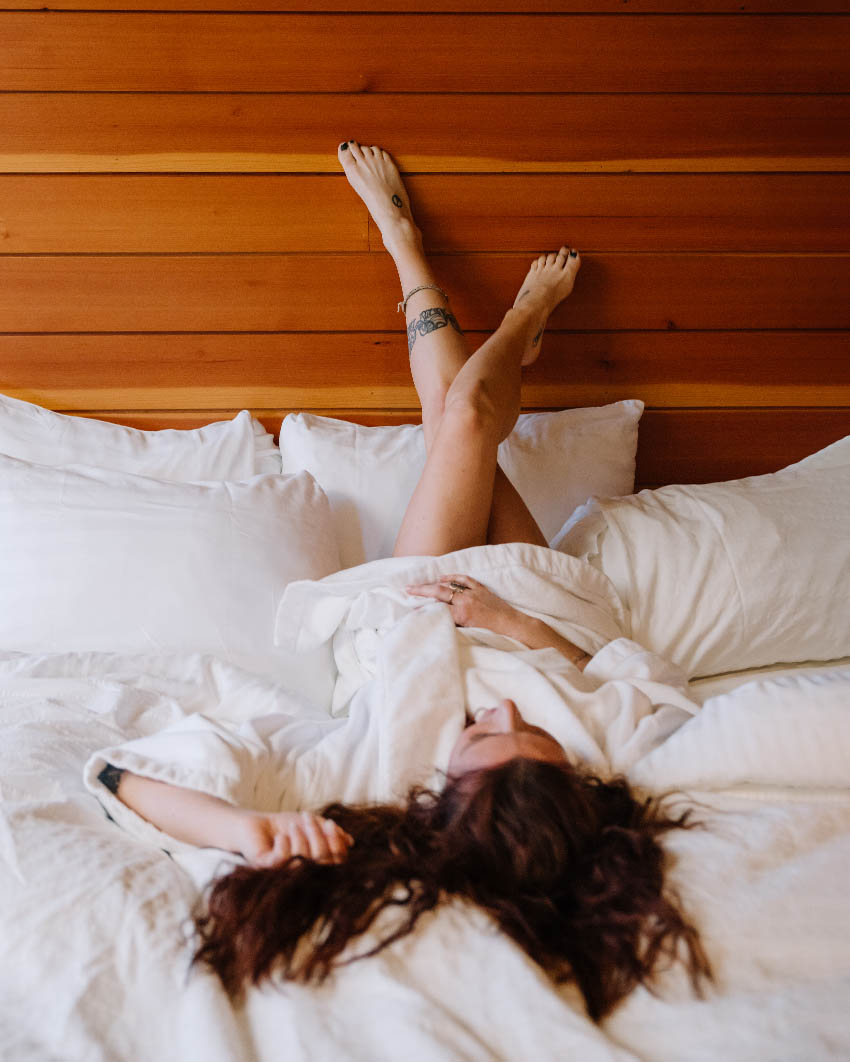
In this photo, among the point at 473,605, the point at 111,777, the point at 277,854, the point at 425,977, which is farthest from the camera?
the point at 473,605

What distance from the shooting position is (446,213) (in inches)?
69.7

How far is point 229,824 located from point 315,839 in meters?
0.10

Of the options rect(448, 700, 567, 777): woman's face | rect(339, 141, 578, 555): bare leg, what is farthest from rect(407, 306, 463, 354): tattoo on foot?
rect(448, 700, 567, 777): woman's face

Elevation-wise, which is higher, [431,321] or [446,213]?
[446,213]

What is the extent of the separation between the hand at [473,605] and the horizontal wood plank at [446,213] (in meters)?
0.74

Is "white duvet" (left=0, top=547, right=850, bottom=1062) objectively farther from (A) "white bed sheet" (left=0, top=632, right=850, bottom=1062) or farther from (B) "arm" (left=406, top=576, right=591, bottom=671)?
(B) "arm" (left=406, top=576, right=591, bottom=671)

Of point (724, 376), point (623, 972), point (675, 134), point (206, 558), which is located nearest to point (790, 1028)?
point (623, 972)

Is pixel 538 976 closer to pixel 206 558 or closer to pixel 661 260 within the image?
pixel 206 558

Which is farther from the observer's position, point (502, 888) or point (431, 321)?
point (431, 321)

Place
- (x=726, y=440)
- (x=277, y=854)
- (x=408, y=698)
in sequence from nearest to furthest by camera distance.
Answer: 1. (x=277, y=854)
2. (x=408, y=698)
3. (x=726, y=440)

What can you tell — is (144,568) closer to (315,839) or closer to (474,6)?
(315,839)

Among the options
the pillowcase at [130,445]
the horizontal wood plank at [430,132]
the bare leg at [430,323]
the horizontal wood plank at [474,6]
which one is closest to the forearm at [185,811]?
the bare leg at [430,323]

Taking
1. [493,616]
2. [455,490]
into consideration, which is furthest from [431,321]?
[493,616]

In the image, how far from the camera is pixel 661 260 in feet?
5.99
